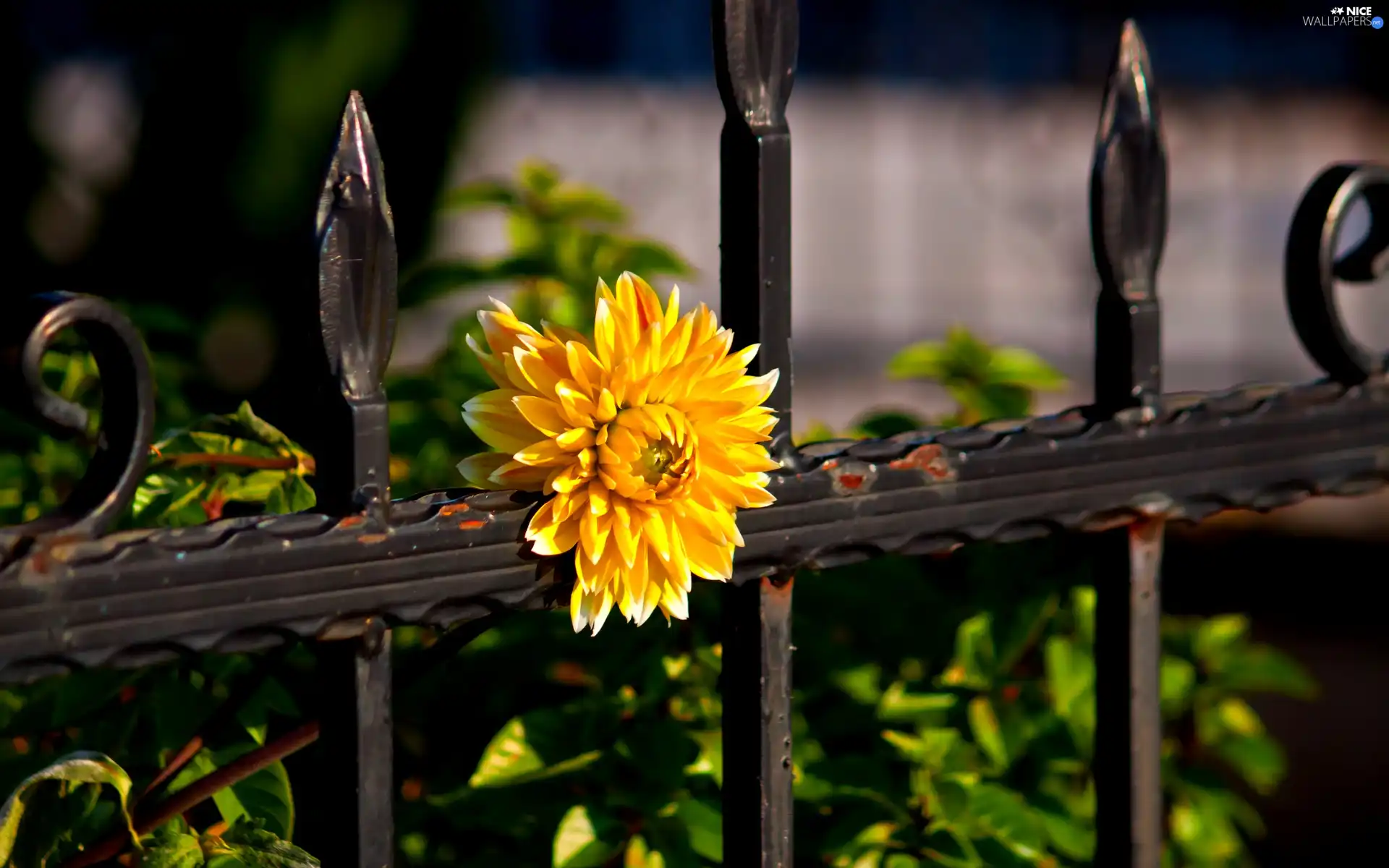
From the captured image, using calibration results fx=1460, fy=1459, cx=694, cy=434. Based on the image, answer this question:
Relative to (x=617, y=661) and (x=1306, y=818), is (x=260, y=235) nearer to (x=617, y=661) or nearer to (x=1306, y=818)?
(x=617, y=661)

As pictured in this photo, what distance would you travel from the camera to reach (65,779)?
88 centimetres

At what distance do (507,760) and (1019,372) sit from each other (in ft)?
2.85

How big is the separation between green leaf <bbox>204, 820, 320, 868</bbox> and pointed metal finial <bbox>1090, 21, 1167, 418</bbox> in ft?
2.45

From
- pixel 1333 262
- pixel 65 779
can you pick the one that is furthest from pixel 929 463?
pixel 65 779

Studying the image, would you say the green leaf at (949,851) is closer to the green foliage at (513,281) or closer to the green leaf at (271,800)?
the green leaf at (271,800)

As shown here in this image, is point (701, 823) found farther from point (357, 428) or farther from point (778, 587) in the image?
point (357, 428)

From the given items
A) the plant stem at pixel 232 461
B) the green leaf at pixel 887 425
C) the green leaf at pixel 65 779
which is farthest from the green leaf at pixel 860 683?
the green leaf at pixel 65 779

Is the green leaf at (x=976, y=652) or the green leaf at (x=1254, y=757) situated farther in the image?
the green leaf at (x=1254, y=757)

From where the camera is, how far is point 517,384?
3.05 ft

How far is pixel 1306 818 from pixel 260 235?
2.99m

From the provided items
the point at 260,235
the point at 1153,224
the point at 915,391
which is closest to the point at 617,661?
the point at 1153,224

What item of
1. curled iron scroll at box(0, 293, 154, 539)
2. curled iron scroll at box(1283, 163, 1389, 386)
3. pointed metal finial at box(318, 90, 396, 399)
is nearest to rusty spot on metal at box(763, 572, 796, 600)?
pointed metal finial at box(318, 90, 396, 399)

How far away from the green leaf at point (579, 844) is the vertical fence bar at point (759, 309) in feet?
0.42

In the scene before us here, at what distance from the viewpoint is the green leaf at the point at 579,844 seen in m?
1.15
